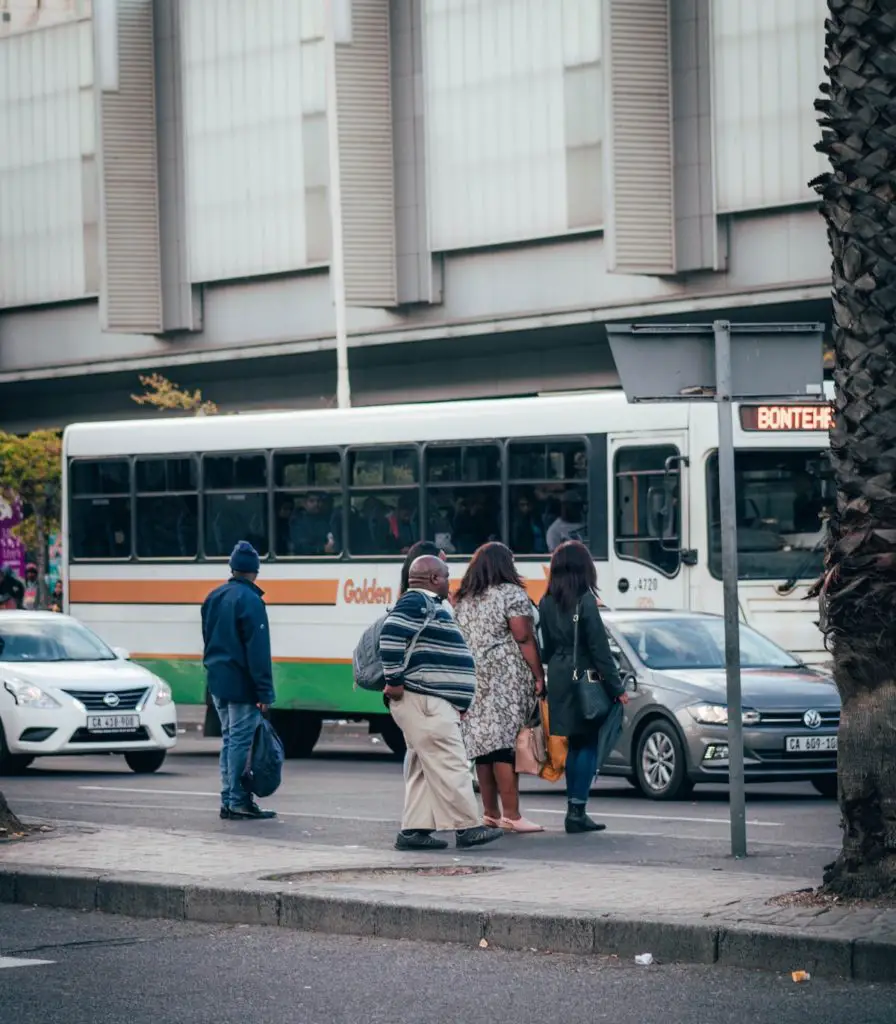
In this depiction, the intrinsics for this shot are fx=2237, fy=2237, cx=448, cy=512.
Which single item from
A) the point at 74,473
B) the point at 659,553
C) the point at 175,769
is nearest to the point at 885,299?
the point at 659,553

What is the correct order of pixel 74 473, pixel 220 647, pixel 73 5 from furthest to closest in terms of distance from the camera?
1. pixel 73 5
2. pixel 74 473
3. pixel 220 647

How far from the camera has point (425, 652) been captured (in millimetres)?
12297

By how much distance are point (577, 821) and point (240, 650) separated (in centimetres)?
257

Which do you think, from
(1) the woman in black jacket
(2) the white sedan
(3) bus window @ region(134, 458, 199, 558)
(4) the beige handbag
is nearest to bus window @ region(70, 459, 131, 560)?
(3) bus window @ region(134, 458, 199, 558)

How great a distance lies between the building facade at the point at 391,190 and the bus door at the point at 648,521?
13.5m

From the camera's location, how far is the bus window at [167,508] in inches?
923

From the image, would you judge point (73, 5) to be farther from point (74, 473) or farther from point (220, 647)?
point (220, 647)

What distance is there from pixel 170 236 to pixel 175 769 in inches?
924

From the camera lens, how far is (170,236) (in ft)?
141

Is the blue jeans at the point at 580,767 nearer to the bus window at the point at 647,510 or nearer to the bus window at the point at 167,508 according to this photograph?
the bus window at the point at 647,510

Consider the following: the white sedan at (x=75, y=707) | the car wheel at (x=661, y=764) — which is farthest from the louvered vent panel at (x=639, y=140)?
the car wheel at (x=661, y=764)

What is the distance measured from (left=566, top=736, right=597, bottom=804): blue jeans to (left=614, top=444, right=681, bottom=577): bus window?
606cm

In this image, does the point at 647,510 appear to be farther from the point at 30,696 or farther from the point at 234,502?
the point at 30,696

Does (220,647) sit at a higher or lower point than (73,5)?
lower
